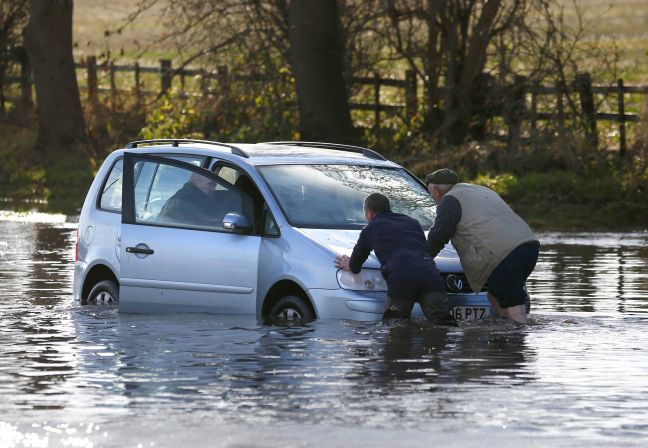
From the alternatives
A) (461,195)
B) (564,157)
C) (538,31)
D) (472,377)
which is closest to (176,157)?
(461,195)

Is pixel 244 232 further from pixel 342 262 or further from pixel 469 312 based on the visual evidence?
pixel 469 312

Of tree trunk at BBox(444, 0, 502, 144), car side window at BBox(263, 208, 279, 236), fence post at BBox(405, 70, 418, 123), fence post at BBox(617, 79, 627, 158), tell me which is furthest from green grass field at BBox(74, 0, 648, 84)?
car side window at BBox(263, 208, 279, 236)

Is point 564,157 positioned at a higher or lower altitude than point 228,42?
lower

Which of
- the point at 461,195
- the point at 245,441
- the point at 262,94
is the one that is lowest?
the point at 245,441

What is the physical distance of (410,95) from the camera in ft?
98.0

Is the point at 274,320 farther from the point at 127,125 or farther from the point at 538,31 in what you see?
the point at 127,125

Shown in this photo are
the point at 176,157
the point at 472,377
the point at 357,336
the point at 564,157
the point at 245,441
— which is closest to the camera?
the point at 245,441

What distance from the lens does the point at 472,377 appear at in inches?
391

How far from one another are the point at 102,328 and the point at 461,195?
2.88 meters

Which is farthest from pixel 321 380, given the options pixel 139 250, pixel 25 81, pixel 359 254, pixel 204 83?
pixel 25 81

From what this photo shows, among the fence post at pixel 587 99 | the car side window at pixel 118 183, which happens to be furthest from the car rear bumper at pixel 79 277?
the fence post at pixel 587 99

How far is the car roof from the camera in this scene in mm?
12905

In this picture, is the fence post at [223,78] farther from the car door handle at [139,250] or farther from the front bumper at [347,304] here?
the front bumper at [347,304]

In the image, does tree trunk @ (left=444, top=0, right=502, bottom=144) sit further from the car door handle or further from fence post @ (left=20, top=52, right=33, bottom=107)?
the car door handle
